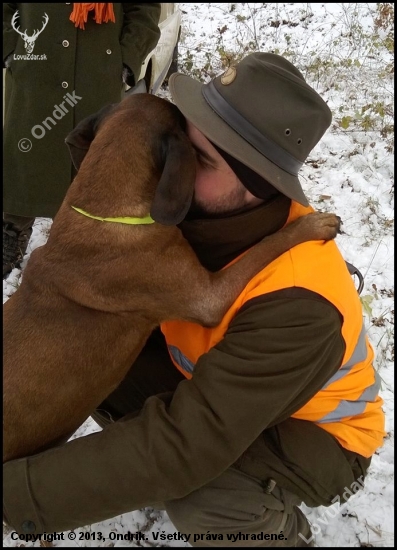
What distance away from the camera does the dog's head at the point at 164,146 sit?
198 centimetres

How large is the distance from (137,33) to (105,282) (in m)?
2.42

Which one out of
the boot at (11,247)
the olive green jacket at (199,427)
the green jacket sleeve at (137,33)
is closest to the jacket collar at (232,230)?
the olive green jacket at (199,427)

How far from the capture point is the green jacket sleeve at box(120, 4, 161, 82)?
3697 mm

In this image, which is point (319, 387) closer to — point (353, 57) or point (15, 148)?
point (15, 148)

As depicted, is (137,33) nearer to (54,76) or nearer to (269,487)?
(54,76)

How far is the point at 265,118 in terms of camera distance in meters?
1.88

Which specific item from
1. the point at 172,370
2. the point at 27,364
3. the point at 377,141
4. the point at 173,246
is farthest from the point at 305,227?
the point at 377,141

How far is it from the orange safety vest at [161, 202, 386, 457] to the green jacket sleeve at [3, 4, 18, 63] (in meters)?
2.47

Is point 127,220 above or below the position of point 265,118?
below

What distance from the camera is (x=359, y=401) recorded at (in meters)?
2.21

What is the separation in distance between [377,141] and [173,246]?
12.4ft

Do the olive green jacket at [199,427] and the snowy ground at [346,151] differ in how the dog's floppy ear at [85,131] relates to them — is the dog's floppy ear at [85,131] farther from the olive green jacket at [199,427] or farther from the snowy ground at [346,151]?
the snowy ground at [346,151]

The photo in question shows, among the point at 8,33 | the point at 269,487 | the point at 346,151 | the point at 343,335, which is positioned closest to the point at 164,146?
the point at 343,335

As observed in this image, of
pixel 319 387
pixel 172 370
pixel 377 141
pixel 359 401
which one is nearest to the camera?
pixel 319 387
